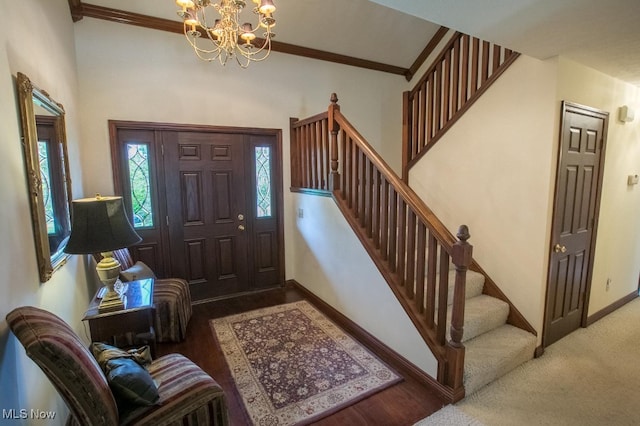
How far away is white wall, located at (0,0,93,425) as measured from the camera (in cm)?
125

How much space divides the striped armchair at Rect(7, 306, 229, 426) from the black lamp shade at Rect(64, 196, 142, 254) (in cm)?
53

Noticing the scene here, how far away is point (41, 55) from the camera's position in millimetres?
1917

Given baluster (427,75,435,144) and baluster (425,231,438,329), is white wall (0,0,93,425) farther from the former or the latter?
baluster (427,75,435,144)

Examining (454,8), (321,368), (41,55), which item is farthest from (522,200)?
(41,55)

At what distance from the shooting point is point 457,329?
2068mm

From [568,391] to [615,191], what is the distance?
2141 mm

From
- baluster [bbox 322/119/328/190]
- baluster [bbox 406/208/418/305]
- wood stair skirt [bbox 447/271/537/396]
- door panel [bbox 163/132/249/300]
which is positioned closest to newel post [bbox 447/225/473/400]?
wood stair skirt [bbox 447/271/537/396]

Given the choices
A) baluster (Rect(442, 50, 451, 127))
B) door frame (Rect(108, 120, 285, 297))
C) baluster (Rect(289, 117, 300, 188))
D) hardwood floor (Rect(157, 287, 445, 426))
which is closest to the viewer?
hardwood floor (Rect(157, 287, 445, 426))

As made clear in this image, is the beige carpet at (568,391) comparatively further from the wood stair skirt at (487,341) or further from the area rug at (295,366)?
the area rug at (295,366)

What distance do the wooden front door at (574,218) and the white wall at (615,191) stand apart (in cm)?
15

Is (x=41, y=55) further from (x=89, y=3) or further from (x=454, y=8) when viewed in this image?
(x=454, y=8)

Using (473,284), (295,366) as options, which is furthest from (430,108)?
(295,366)

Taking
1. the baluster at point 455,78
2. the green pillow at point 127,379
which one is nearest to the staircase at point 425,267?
the baluster at point 455,78

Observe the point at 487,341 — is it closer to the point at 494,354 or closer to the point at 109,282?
the point at 494,354
